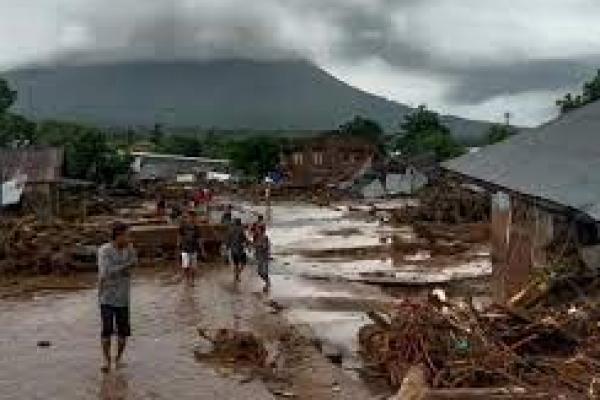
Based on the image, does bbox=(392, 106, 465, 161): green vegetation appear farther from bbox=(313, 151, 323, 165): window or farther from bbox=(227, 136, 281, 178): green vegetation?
bbox=(227, 136, 281, 178): green vegetation

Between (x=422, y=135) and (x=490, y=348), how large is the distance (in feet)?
297

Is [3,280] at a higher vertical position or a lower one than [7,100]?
lower

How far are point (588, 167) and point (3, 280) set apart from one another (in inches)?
596

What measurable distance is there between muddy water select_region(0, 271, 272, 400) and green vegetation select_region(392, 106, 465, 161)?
227 ft

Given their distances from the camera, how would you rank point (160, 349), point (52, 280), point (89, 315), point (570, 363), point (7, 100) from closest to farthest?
point (570, 363) → point (160, 349) → point (89, 315) → point (52, 280) → point (7, 100)

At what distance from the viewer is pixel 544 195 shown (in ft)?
43.9

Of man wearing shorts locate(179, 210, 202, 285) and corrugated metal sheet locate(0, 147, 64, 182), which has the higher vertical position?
corrugated metal sheet locate(0, 147, 64, 182)

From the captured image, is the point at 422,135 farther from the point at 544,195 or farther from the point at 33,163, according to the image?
the point at 544,195

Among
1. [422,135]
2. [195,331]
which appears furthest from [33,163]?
[422,135]

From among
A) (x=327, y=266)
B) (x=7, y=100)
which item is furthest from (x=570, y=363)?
(x=7, y=100)

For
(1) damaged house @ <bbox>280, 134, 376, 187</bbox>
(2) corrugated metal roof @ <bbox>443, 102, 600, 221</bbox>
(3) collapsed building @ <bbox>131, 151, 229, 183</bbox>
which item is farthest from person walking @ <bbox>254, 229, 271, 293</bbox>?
(3) collapsed building @ <bbox>131, 151, 229, 183</bbox>

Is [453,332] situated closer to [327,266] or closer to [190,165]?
[327,266]

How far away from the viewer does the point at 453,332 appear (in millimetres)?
12852

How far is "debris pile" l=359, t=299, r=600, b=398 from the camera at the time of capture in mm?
11250
